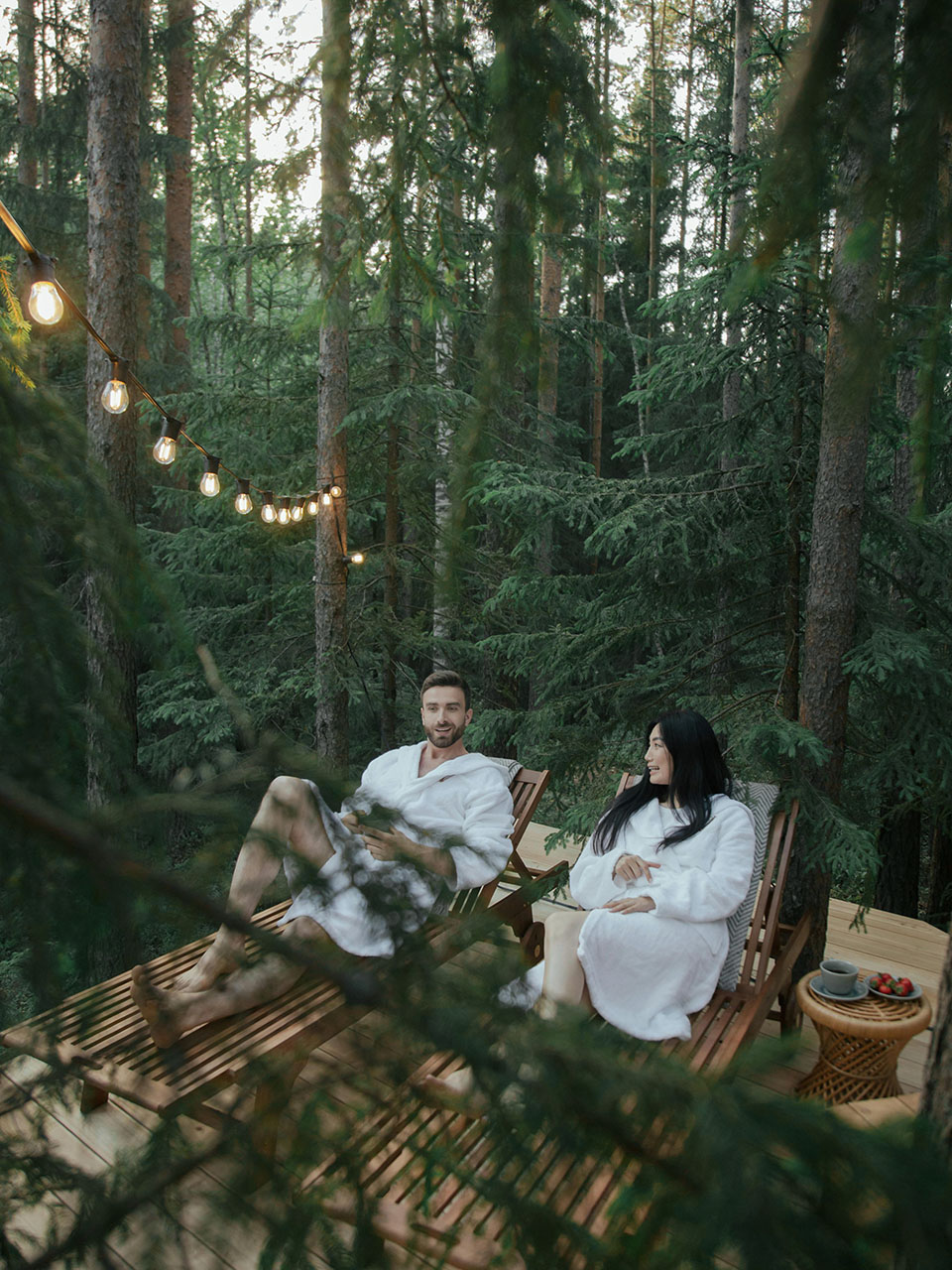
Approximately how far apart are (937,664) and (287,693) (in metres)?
5.22

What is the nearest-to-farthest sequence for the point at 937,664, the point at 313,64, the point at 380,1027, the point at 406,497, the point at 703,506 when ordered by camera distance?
the point at 380,1027, the point at 313,64, the point at 937,664, the point at 703,506, the point at 406,497

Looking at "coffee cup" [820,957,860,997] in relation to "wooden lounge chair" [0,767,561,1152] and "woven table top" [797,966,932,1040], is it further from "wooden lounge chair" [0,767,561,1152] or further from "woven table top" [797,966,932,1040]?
"wooden lounge chair" [0,767,561,1152]

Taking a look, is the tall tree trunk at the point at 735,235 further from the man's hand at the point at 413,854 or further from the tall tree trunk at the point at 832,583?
the man's hand at the point at 413,854

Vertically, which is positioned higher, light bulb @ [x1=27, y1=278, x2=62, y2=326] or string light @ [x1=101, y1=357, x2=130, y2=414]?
light bulb @ [x1=27, y1=278, x2=62, y2=326]

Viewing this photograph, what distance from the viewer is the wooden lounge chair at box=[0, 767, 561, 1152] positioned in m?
0.67

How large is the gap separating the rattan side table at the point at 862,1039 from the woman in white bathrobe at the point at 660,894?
0.40 meters

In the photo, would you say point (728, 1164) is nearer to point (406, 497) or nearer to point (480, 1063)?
point (480, 1063)

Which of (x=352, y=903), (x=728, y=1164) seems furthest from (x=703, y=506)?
(x=728, y=1164)

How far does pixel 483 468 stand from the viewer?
4625 millimetres

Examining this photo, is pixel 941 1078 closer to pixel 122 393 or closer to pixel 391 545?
pixel 122 393

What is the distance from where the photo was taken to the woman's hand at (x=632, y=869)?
3101 millimetres

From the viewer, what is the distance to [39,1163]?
27.5 inches

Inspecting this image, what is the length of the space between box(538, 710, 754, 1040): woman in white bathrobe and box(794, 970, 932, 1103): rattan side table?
395 millimetres

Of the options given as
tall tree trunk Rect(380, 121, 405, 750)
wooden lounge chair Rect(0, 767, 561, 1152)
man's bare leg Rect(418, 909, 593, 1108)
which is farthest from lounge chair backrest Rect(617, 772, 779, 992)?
tall tree trunk Rect(380, 121, 405, 750)
